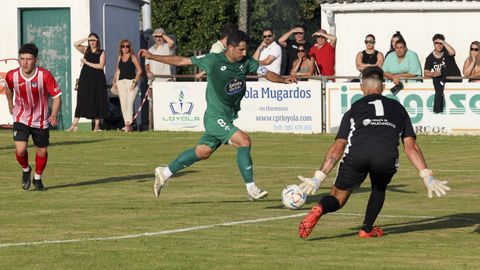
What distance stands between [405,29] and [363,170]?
23704 millimetres

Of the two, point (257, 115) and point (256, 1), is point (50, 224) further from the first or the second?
point (256, 1)

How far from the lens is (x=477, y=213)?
16281 millimetres

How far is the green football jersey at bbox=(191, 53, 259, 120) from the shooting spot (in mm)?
17359

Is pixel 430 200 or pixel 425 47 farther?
pixel 425 47

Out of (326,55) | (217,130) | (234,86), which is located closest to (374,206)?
(217,130)

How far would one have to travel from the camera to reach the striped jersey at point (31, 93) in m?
19.1

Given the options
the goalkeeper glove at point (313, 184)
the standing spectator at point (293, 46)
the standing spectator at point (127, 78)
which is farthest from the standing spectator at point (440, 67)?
the goalkeeper glove at point (313, 184)

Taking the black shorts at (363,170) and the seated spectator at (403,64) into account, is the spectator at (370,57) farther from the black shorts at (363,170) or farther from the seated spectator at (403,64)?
the black shorts at (363,170)

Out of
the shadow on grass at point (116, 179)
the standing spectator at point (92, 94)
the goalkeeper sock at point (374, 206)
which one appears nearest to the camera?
the goalkeeper sock at point (374, 206)

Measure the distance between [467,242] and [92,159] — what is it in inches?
506

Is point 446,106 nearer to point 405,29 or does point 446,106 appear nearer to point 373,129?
point 405,29

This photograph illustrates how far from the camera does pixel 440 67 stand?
100 ft

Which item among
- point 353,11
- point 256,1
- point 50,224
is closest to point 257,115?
point 353,11

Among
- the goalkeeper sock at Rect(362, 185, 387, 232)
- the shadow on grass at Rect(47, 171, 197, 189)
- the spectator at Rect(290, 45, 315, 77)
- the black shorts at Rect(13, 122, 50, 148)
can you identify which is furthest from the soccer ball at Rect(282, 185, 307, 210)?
the spectator at Rect(290, 45, 315, 77)
